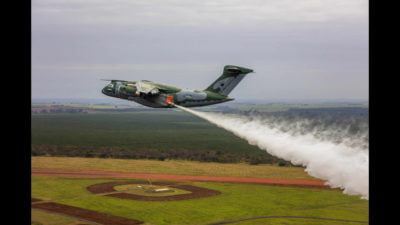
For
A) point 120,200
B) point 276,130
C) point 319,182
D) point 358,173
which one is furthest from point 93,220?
point 319,182

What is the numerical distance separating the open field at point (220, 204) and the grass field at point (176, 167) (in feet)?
4.09

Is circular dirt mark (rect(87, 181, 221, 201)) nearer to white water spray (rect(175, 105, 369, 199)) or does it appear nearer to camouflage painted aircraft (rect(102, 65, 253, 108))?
white water spray (rect(175, 105, 369, 199))

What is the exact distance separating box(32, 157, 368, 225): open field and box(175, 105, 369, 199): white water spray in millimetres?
17771

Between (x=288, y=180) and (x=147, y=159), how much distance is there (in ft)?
166

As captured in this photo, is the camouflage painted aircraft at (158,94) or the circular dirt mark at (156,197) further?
the circular dirt mark at (156,197)

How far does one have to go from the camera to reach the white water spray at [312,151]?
56.0 meters

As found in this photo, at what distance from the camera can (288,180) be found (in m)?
Answer: 119

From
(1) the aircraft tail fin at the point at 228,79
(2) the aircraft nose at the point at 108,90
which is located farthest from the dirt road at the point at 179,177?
(2) the aircraft nose at the point at 108,90

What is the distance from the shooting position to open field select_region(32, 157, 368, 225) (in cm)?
8575

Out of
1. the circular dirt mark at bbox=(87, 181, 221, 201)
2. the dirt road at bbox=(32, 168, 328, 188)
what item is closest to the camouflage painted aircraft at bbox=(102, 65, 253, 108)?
the circular dirt mark at bbox=(87, 181, 221, 201)

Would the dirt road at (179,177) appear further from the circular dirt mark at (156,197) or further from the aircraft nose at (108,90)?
the aircraft nose at (108,90)

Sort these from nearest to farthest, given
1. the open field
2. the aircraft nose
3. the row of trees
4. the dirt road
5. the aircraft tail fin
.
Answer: the aircraft nose → the aircraft tail fin → the open field → the dirt road → the row of trees
